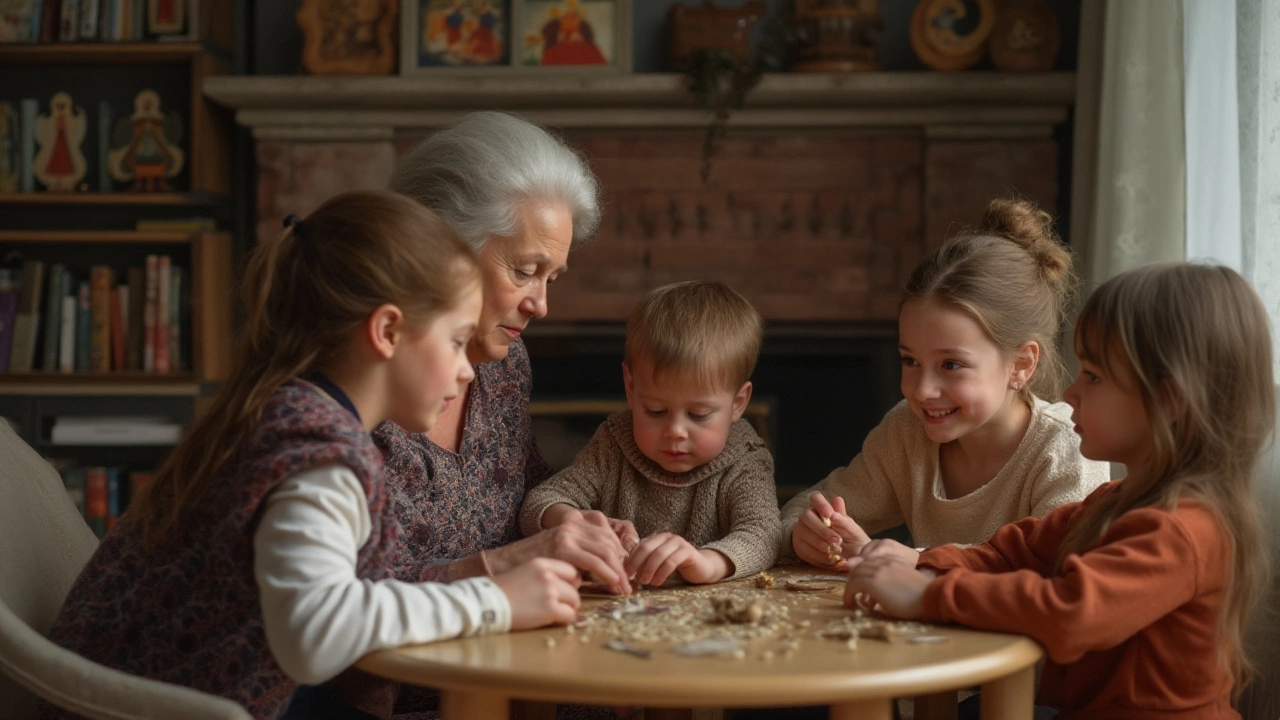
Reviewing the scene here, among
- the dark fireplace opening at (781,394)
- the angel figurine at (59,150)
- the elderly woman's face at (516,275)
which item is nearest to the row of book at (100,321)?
the angel figurine at (59,150)

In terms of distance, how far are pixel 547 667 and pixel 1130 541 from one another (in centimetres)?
62

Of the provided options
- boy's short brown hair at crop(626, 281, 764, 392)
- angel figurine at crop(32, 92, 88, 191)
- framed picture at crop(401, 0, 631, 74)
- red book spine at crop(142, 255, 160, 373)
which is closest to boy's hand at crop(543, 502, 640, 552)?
boy's short brown hair at crop(626, 281, 764, 392)

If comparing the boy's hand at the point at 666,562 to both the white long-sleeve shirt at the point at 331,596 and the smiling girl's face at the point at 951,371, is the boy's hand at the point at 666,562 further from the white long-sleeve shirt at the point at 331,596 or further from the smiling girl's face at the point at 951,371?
the smiling girl's face at the point at 951,371

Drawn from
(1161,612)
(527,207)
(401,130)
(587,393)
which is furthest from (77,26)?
(1161,612)

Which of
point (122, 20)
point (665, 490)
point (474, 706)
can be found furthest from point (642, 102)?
point (474, 706)

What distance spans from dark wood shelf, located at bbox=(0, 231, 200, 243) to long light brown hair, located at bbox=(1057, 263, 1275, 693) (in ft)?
11.0

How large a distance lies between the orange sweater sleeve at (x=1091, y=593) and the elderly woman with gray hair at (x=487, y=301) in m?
0.60

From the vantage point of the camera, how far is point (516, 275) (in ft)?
6.07

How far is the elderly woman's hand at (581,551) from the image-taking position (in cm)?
144

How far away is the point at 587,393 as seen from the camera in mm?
4074

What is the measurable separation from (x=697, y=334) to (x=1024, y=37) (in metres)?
2.44

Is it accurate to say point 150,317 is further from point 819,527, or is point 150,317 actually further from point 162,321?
point 819,527

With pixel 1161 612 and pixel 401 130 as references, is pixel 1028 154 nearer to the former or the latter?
pixel 401 130

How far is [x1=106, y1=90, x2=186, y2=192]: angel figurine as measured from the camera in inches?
161
